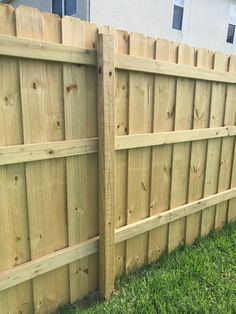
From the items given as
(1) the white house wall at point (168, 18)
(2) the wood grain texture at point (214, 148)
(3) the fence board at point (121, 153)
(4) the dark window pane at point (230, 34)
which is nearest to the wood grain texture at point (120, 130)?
(3) the fence board at point (121, 153)

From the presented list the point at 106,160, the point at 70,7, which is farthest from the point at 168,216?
the point at 70,7

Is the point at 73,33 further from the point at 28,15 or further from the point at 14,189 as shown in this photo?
the point at 14,189

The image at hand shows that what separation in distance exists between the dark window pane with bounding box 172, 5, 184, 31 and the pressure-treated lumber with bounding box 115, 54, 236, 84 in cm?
736

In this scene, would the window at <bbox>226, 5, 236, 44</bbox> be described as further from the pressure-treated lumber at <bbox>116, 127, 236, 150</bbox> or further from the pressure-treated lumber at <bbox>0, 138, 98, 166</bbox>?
the pressure-treated lumber at <bbox>0, 138, 98, 166</bbox>

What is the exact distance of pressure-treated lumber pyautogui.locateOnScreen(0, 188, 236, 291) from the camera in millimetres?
1529

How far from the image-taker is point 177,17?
8.94 m

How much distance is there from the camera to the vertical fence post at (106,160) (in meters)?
1.64

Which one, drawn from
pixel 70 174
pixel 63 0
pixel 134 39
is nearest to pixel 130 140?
pixel 70 174

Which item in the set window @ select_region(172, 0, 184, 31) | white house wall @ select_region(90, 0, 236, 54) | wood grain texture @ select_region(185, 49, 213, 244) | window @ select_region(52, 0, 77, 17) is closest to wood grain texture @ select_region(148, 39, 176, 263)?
wood grain texture @ select_region(185, 49, 213, 244)

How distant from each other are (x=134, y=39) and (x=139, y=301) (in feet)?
5.96

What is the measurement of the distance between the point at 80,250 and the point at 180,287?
2.72 ft

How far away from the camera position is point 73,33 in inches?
60.3

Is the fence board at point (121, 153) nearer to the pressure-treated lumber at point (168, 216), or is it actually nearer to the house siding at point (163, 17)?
the pressure-treated lumber at point (168, 216)

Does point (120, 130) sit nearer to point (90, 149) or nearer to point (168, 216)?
point (90, 149)
